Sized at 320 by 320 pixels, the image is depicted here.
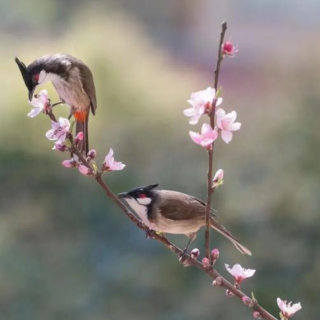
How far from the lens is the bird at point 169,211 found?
1.11 metres

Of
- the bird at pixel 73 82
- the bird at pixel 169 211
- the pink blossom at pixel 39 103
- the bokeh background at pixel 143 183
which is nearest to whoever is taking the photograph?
the pink blossom at pixel 39 103

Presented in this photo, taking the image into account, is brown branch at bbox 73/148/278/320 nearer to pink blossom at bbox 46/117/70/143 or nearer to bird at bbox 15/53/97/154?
pink blossom at bbox 46/117/70/143

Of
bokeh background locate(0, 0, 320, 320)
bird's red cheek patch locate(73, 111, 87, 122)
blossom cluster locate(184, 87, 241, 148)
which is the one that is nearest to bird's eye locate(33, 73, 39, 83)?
bird's red cheek patch locate(73, 111, 87, 122)

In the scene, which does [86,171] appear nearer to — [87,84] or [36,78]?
[36,78]

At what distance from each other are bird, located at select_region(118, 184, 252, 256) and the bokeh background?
156 cm

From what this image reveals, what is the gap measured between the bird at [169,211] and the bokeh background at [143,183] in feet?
5.11

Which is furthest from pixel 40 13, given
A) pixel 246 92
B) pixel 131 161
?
pixel 131 161

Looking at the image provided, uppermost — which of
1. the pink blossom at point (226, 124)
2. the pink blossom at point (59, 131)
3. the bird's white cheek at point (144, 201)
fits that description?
the pink blossom at point (226, 124)

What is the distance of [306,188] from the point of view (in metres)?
3.19

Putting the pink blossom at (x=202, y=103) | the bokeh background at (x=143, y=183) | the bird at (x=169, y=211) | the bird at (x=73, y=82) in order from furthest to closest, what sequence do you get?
the bokeh background at (x=143, y=183) < the bird at (x=73, y=82) < the bird at (x=169, y=211) < the pink blossom at (x=202, y=103)

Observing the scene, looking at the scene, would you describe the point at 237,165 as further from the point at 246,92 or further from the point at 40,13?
the point at 40,13

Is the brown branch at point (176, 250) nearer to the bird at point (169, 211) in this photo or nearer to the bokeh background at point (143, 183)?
the bird at point (169, 211)

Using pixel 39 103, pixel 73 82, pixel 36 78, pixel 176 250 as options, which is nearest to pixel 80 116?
pixel 73 82

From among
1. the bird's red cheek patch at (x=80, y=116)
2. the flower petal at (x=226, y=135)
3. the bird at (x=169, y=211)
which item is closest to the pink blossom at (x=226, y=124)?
the flower petal at (x=226, y=135)
